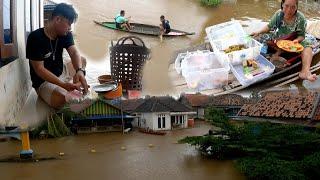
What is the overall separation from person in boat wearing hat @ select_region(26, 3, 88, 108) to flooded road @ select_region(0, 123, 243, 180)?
27 centimetres

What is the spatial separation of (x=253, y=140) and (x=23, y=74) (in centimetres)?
98

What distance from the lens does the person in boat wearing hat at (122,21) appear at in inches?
89.7

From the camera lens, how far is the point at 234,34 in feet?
7.14

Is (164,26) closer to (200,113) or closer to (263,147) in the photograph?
(200,113)

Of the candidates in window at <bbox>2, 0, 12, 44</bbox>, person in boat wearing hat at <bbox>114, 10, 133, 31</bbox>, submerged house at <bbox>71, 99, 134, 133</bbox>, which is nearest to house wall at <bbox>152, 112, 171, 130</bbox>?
submerged house at <bbox>71, 99, 134, 133</bbox>

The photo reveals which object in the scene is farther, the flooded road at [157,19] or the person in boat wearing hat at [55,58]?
the flooded road at [157,19]

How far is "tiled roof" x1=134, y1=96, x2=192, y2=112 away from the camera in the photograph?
7.09ft

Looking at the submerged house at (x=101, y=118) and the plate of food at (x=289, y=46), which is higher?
the plate of food at (x=289, y=46)

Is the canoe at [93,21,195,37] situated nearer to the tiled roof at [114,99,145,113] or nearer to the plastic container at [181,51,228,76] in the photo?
the plastic container at [181,51,228,76]

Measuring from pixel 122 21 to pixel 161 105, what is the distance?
0.46 meters

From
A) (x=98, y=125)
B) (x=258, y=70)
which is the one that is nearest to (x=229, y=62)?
(x=258, y=70)

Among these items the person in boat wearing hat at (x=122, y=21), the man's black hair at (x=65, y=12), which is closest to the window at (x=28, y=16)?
the man's black hair at (x=65, y=12)

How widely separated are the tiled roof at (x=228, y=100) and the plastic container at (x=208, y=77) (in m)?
0.08

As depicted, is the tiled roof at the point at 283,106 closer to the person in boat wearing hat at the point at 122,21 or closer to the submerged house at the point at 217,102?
the submerged house at the point at 217,102
